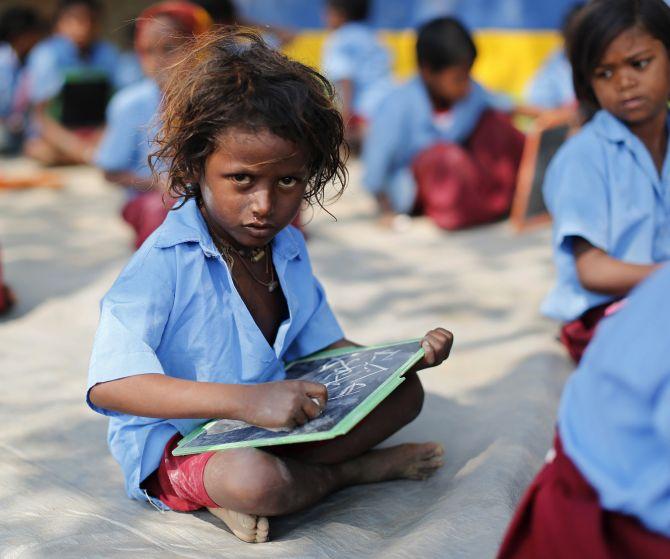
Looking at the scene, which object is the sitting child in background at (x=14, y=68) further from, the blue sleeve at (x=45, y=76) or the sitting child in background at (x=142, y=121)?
the sitting child in background at (x=142, y=121)

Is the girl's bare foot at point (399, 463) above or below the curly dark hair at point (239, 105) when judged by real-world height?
below

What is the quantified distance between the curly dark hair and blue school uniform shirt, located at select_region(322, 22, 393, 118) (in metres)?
4.64

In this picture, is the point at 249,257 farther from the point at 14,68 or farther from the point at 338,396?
the point at 14,68

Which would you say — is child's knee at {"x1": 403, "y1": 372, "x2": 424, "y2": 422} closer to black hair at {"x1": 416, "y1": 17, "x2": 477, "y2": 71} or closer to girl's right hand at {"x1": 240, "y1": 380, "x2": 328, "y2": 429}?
girl's right hand at {"x1": 240, "y1": 380, "x2": 328, "y2": 429}

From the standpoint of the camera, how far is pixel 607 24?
2828mm

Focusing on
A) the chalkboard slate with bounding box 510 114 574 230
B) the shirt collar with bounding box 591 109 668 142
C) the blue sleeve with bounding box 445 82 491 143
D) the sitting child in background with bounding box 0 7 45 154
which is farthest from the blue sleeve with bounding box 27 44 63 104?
the shirt collar with bounding box 591 109 668 142

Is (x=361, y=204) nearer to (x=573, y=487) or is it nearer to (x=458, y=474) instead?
(x=458, y=474)

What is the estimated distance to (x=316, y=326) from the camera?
8.45 ft

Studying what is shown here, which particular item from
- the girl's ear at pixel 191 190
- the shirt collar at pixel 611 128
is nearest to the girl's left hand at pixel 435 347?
the girl's ear at pixel 191 190

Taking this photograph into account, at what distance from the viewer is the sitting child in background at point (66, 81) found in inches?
275

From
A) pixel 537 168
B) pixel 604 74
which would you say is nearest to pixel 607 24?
pixel 604 74

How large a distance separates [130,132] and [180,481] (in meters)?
2.72

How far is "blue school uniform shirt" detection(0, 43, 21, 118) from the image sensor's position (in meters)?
7.89

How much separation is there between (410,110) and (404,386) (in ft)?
10.0
